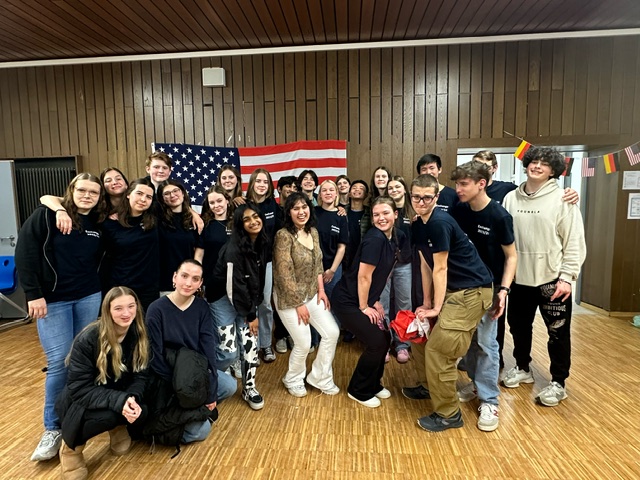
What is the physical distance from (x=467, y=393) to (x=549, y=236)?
4.29 ft

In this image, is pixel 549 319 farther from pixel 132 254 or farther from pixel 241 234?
pixel 132 254

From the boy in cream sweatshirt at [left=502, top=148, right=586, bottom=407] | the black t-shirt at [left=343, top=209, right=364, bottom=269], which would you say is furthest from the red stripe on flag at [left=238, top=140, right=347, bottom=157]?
the boy in cream sweatshirt at [left=502, top=148, right=586, bottom=407]

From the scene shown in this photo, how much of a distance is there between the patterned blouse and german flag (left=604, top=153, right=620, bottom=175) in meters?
4.17

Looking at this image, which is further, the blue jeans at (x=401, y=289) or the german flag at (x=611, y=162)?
the german flag at (x=611, y=162)

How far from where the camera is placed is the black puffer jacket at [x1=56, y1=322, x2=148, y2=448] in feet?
6.35

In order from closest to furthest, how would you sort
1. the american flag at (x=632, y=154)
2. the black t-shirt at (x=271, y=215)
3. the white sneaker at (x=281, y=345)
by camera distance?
the black t-shirt at (x=271, y=215), the white sneaker at (x=281, y=345), the american flag at (x=632, y=154)

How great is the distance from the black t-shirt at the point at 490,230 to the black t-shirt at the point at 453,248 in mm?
195

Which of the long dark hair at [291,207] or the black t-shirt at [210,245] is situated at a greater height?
the long dark hair at [291,207]

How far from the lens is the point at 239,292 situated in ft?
8.25

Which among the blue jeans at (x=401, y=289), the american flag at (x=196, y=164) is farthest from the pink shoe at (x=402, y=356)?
the american flag at (x=196, y=164)

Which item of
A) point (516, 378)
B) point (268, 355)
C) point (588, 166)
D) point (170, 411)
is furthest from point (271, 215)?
point (588, 166)

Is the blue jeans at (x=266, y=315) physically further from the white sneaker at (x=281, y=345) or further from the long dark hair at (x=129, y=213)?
the long dark hair at (x=129, y=213)

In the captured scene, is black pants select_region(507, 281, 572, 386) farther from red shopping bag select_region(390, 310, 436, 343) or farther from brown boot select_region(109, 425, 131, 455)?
brown boot select_region(109, 425, 131, 455)

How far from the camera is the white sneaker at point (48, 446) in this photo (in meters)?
2.13
